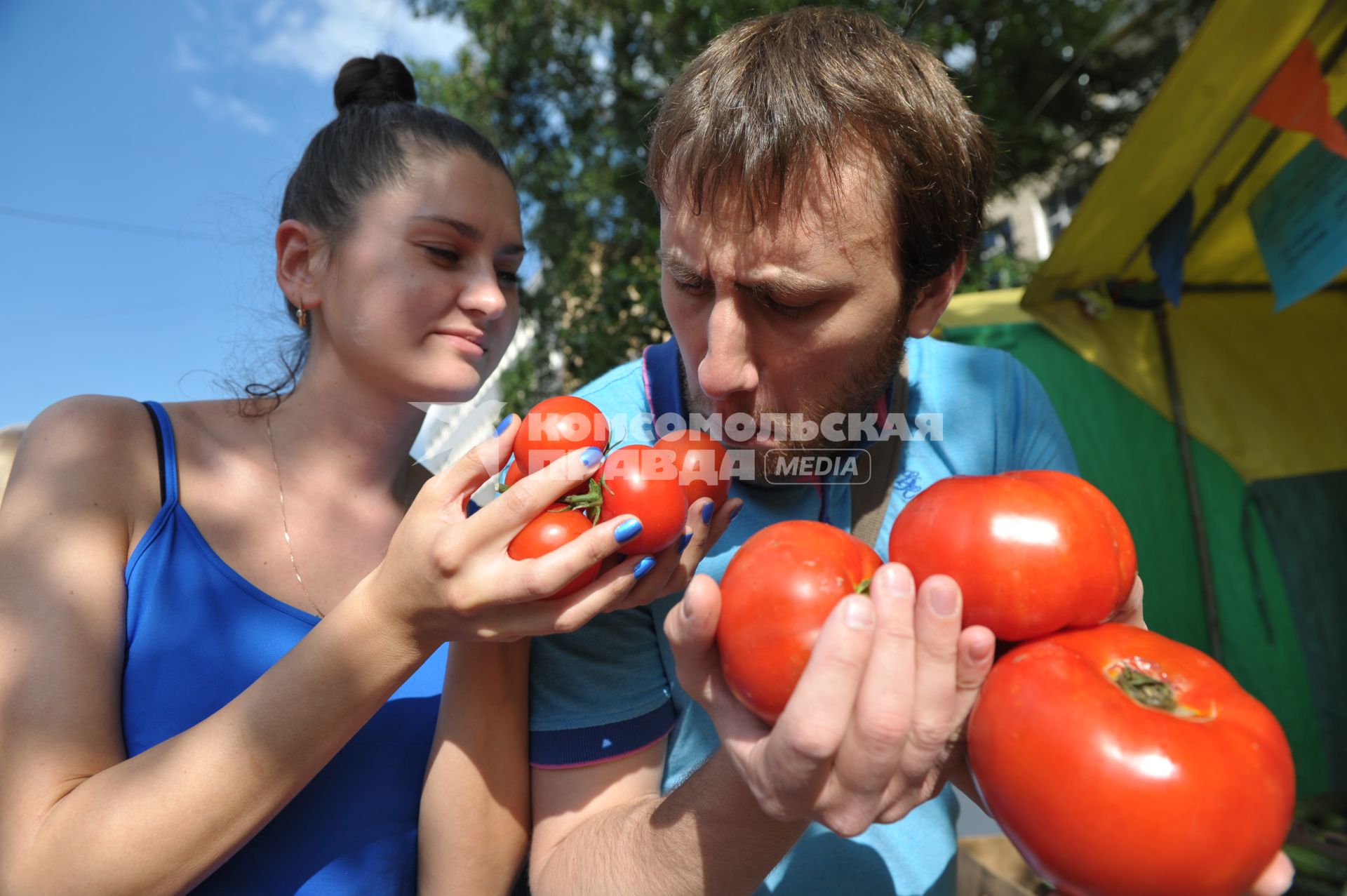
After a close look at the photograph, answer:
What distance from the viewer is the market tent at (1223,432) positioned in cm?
368

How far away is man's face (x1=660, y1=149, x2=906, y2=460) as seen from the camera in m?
1.49

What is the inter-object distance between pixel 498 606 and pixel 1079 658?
88 cm

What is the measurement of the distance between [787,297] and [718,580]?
0.65 metres

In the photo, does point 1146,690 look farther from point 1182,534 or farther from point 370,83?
point 1182,534

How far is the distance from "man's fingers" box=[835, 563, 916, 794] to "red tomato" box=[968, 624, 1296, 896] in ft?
Result: 0.46

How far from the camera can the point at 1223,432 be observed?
3789mm

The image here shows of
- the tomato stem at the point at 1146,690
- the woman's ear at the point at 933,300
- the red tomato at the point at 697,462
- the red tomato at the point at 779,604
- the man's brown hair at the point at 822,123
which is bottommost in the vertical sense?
the tomato stem at the point at 1146,690

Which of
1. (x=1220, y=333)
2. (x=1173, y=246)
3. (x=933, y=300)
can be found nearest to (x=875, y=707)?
(x=933, y=300)

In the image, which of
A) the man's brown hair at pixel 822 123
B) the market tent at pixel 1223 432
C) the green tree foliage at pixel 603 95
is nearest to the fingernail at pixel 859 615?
the man's brown hair at pixel 822 123

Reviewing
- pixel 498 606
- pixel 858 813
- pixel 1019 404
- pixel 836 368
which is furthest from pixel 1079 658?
pixel 1019 404

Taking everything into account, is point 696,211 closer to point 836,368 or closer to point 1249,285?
point 836,368

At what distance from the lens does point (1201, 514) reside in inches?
147

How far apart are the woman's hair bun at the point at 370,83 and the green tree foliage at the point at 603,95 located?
3.36 meters

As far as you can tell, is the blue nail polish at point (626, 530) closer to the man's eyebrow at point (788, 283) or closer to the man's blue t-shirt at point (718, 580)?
the man's blue t-shirt at point (718, 580)
